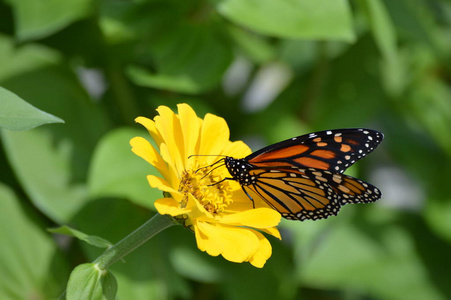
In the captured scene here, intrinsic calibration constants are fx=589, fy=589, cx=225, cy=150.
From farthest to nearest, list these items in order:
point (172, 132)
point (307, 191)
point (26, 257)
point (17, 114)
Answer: point (26, 257) < point (307, 191) < point (172, 132) < point (17, 114)

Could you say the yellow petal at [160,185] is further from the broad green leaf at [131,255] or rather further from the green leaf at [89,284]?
the broad green leaf at [131,255]

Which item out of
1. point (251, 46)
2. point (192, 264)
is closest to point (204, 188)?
point (192, 264)

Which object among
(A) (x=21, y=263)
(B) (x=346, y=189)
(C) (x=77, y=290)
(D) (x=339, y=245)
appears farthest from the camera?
(D) (x=339, y=245)

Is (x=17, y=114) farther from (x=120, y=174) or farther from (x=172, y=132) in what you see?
(x=120, y=174)

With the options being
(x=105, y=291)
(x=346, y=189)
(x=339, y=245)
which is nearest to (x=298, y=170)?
(x=346, y=189)

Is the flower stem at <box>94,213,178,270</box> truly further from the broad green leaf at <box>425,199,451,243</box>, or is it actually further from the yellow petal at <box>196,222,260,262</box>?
the broad green leaf at <box>425,199,451,243</box>

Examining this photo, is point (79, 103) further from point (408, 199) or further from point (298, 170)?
point (408, 199)

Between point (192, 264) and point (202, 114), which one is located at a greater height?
point (202, 114)
